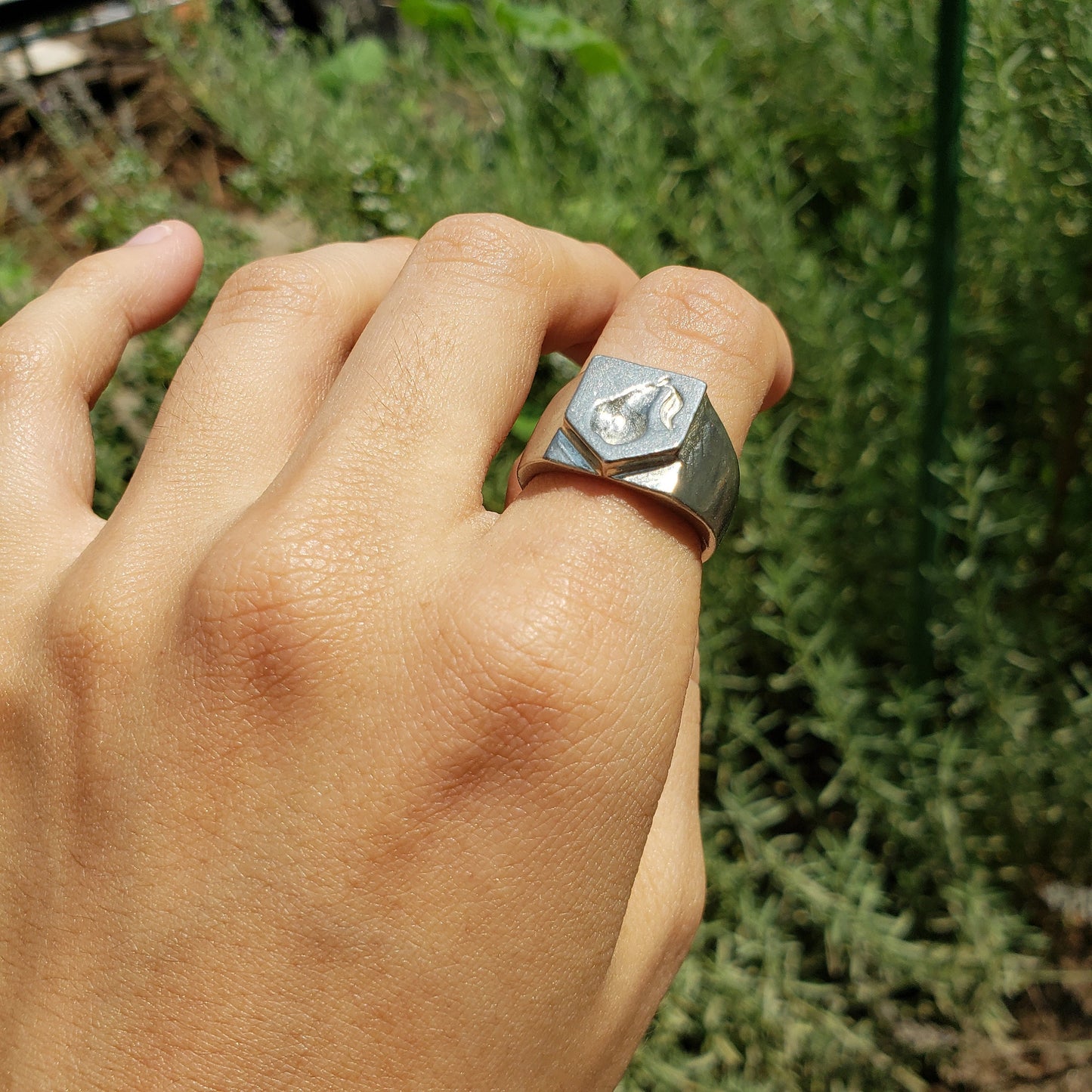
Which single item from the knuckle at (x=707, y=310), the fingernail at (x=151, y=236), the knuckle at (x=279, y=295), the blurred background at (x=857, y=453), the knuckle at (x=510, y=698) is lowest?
the blurred background at (x=857, y=453)

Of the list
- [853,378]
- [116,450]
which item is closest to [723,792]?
[853,378]

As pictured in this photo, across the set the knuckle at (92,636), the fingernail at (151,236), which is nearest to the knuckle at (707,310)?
the knuckle at (92,636)

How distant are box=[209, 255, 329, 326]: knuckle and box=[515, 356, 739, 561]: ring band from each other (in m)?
0.52

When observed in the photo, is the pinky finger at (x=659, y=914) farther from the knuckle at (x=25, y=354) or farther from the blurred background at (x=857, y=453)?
the knuckle at (x=25, y=354)

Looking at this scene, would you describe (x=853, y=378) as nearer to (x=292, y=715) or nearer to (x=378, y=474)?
(x=378, y=474)

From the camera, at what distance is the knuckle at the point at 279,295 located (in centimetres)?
157

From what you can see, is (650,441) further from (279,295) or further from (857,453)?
(857,453)

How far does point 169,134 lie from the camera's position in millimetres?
4602

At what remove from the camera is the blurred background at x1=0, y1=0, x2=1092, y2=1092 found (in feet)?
7.68

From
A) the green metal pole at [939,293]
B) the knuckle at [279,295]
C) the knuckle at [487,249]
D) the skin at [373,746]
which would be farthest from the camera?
the green metal pole at [939,293]

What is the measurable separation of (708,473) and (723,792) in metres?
1.42

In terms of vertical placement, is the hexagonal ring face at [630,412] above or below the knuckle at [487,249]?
below

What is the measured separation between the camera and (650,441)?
1196mm

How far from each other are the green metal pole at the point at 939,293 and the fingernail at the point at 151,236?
1.40 meters
